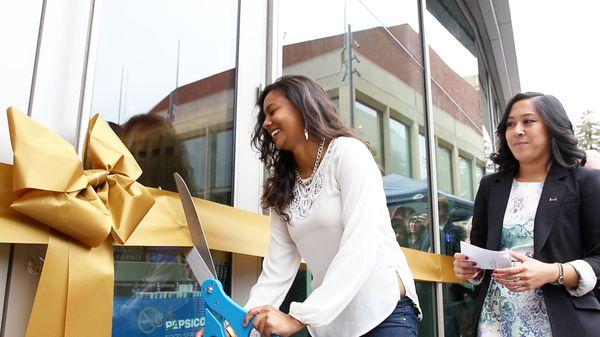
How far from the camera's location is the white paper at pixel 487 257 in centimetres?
159

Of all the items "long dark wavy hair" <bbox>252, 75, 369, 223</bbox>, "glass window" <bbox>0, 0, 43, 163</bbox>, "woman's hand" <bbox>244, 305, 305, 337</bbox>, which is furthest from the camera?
"long dark wavy hair" <bbox>252, 75, 369, 223</bbox>

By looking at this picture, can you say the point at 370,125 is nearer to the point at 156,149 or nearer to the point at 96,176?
the point at 156,149

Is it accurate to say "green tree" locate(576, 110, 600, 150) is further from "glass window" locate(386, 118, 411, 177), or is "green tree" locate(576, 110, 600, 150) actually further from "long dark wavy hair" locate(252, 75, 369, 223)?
"long dark wavy hair" locate(252, 75, 369, 223)

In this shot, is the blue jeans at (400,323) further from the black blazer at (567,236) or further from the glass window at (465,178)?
the glass window at (465,178)

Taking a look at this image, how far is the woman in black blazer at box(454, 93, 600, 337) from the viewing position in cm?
158

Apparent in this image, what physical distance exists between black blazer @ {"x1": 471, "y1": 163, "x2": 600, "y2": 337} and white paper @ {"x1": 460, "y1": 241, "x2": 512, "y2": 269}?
16 centimetres

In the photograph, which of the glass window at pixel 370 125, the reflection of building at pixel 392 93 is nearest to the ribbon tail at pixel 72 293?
the reflection of building at pixel 392 93

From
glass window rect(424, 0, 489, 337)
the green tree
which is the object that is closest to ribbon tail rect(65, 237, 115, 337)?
glass window rect(424, 0, 489, 337)

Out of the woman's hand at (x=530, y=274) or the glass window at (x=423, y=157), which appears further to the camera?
the glass window at (x=423, y=157)

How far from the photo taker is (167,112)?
179 cm

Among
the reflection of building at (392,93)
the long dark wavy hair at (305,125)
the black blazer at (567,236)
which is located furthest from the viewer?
the reflection of building at (392,93)

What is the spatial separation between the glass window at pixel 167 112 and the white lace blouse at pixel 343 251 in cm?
47

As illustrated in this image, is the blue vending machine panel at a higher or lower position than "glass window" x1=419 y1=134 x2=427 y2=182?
lower

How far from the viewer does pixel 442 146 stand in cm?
399
